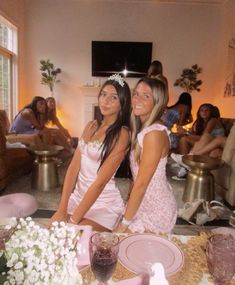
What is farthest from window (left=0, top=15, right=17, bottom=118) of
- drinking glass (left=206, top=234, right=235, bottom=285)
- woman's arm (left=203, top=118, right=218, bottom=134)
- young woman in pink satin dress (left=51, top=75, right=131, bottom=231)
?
drinking glass (left=206, top=234, right=235, bottom=285)

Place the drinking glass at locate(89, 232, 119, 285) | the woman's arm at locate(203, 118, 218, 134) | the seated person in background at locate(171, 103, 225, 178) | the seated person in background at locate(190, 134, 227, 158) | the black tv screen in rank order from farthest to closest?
the black tv screen, the woman's arm at locate(203, 118, 218, 134), the seated person in background at locate(171, 103, 225, 178), the seated person in background at locate(190, 134, 227, 158), the drinking glass at locate(89, 232, 119, 285)

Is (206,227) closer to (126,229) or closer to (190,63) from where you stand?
(126,229)

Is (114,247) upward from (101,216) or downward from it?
upward

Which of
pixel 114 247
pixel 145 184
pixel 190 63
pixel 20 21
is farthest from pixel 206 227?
pixel 20 21

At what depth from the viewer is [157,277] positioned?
520 mm

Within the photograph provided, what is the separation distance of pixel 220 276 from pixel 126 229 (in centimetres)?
68

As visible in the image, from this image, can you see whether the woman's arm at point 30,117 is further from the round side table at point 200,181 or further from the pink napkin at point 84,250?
the pink napkin at point 84,250

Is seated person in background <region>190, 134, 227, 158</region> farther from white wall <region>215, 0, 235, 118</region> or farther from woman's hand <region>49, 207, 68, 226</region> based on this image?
woman's hand <region>49, 207, 68, 226</region>

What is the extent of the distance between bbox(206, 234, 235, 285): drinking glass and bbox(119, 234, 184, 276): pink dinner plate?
0.11 metres

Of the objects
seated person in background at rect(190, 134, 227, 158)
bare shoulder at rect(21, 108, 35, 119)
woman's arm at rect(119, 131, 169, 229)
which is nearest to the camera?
woman's arm at rect(119, 131, 169, 229)

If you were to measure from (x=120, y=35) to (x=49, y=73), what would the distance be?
1.83 meters

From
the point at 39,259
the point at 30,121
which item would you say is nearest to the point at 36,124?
the point at 30,121

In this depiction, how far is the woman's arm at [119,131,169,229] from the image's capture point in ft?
4.37

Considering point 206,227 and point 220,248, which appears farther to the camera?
point 206,227
